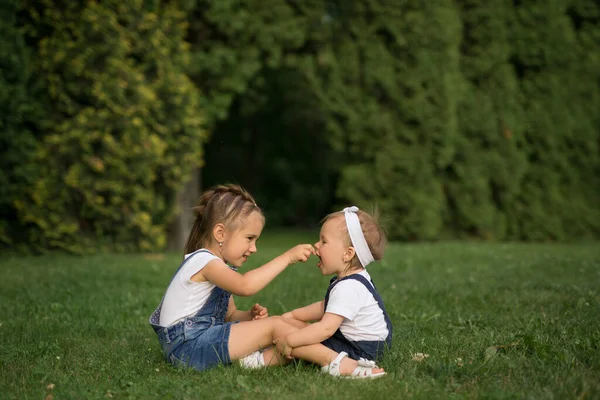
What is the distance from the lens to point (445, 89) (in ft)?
37.6

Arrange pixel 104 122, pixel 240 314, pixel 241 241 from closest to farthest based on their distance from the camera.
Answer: pixel 241 241
pixel 240 314
pixel 104 122

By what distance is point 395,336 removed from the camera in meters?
4.34

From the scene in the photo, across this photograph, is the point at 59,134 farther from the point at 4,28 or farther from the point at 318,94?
the point at 318,94

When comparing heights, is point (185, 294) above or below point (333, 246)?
below

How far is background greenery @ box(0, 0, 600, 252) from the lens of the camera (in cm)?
857

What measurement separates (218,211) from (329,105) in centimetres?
782

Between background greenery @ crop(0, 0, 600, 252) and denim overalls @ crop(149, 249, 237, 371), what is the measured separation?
517 cm

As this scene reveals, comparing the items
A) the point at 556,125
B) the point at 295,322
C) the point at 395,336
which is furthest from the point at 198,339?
the point at 556,125

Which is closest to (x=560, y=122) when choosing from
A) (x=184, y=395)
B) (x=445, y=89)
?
(x=445, y=89)

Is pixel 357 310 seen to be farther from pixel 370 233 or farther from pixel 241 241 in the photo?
pixel 241 241

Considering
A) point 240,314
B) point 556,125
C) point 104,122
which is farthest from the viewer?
point 556,125

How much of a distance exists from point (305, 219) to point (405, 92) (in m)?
8.23

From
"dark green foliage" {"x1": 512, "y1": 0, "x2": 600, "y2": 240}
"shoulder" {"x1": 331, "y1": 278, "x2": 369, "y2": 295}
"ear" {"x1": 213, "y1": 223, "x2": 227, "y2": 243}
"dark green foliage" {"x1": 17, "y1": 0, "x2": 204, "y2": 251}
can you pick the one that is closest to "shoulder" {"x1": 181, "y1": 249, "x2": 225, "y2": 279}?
"ear" {"x1": 213, "y1": 223, "x2": 227, "y2": 243}

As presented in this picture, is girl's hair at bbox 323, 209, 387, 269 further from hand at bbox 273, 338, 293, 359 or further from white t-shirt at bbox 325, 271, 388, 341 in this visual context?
hand at bbox 273, 338, 293, 359
